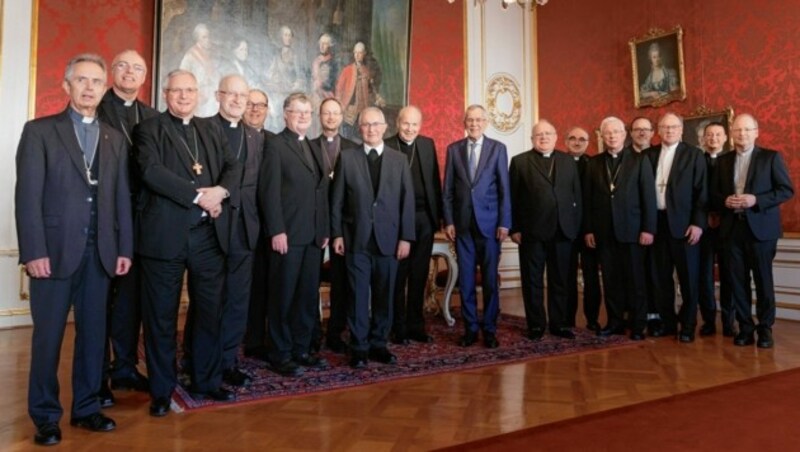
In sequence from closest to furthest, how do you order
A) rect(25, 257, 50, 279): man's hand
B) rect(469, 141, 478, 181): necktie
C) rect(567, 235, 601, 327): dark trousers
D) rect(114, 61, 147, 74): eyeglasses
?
rect(25, 257, 50, 279): man's hand
rect(114, 61, 147, 74): eyeglasses
rect(469, 141, 478, 181): necktie
rect(567, 235, 601, 327): dark trousers

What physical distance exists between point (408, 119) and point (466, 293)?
1.36 meters

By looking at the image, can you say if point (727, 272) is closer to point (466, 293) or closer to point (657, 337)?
point (657, 337)

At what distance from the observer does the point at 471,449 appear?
2.41 m

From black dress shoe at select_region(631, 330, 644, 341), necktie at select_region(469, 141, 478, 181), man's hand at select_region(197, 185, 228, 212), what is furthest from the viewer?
black dress shoe at select_region(631, 330, 644, 341)

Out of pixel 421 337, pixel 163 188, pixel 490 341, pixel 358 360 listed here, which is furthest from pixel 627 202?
pixel 163 188

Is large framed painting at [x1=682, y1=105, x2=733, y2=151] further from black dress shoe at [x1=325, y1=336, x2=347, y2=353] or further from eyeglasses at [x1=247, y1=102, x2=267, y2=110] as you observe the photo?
eyeglasses at [x1=247, y1=102, x2=267, y2=110]

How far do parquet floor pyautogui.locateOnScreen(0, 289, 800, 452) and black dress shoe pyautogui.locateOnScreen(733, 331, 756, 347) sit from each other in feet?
0.75

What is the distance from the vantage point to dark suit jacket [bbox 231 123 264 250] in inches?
133

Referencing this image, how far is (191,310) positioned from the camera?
3160mm

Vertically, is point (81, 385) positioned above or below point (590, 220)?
below

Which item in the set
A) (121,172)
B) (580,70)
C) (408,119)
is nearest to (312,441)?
(121,172)

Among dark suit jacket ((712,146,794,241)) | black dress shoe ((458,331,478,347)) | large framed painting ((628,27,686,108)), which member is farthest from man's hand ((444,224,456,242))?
large framed painting ((628,27,686,108))

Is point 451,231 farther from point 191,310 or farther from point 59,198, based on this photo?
point 59,198

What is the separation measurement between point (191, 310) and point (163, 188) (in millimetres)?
690
